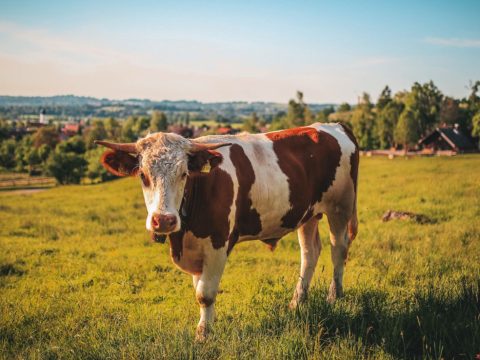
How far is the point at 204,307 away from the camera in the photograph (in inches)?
199

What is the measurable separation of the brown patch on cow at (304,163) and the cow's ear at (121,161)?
2053mm

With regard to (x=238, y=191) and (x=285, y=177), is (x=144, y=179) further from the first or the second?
(x=285, y=177)

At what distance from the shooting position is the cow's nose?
13.3 ft

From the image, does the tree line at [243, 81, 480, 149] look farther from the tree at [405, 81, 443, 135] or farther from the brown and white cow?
the brown and white cow

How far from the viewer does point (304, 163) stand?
6.15 metres

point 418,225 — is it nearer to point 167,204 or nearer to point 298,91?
point 167,204

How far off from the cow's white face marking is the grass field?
1.30 metres

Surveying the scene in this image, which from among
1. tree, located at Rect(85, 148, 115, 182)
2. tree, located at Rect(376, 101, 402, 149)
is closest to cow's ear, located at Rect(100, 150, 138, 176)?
tree, located at Rect(376, 101, 402, 149)

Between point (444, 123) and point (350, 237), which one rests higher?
point (444, 123)

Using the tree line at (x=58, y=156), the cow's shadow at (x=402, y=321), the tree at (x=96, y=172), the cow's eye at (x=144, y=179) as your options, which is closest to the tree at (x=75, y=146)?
the tree line at (x=58, y=156)

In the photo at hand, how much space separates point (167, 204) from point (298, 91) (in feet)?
291

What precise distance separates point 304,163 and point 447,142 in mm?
58943

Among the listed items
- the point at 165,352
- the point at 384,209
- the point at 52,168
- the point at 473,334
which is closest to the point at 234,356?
the point at 165,352

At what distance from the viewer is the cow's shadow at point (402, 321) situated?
4227mm
